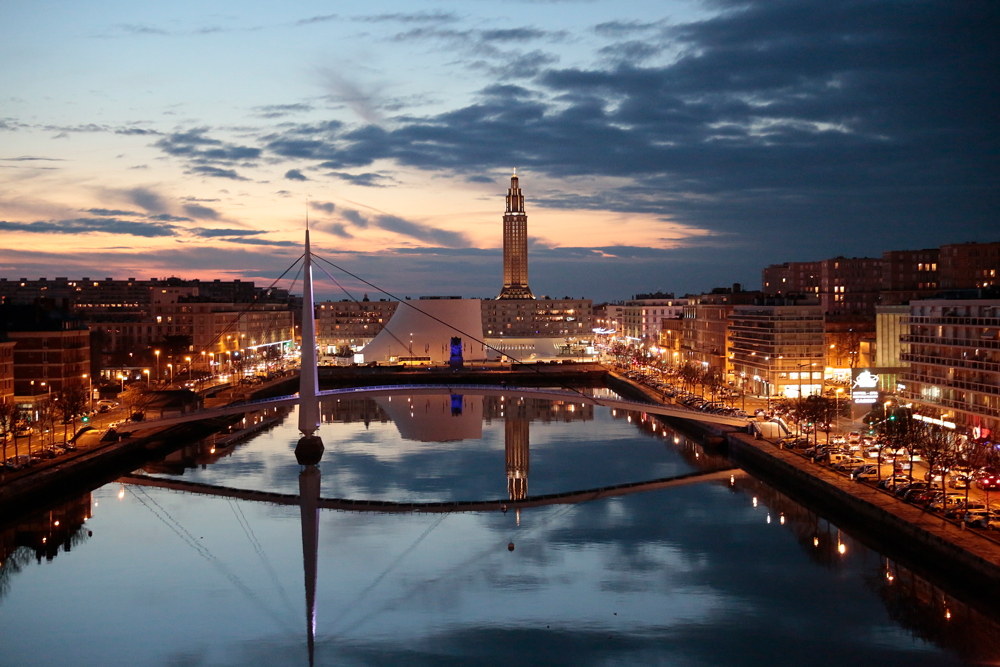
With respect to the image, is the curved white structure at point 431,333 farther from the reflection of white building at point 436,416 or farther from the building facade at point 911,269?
the building facade at point 911,269

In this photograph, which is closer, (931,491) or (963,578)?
(963,578)

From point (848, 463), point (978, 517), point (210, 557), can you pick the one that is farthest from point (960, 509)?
point (210, 557)

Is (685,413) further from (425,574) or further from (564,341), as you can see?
(564,341)

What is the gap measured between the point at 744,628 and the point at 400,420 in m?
20.6

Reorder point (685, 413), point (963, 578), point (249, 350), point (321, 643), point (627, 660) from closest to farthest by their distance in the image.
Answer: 1. point (627, 660)
2. point (321, 643)
3. point (963, 578)
4. point (685, 413)
5. point (249, 350)

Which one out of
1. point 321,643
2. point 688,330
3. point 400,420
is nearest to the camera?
point 321,643

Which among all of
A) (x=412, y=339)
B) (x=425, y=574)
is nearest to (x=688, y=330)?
(x=412, y=339)

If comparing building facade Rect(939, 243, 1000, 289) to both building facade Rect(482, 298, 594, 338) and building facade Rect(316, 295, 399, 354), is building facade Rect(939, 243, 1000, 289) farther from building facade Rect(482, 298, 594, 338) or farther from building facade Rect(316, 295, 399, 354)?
building facade Rect(316, 295, 399, 354)

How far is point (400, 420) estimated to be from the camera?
30.4m

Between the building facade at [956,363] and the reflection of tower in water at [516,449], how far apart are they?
862 cm

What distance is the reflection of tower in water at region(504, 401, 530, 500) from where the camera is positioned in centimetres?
1864

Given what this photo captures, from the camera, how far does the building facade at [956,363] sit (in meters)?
18.0

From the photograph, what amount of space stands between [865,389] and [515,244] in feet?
169

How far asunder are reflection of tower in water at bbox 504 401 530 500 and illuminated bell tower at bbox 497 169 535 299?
3923 centimetres
